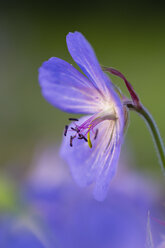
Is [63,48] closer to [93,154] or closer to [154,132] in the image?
[93,154]

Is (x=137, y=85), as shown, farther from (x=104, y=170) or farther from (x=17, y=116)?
(x=104, y=170)

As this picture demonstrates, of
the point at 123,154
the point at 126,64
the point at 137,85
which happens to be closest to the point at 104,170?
the point at 123,154

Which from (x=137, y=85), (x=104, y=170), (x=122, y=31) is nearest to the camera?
(x=104, y=170)

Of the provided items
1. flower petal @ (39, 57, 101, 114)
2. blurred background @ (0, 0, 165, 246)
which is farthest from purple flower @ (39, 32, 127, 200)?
blurred background @ (0, 0, 165, 246)

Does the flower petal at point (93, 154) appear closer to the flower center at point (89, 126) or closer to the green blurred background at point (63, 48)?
the flower center at point (89, 126)

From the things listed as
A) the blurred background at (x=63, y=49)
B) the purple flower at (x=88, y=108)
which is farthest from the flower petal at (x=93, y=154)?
the blurred background at (x=63, y=49)

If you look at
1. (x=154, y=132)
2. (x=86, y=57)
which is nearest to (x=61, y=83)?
(x=86, y=57)

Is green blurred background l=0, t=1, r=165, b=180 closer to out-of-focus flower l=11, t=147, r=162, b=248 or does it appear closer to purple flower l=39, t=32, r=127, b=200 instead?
out-of-focus flower l=11, t=147, r=162, b=248

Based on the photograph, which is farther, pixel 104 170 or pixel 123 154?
pixel 123 154
